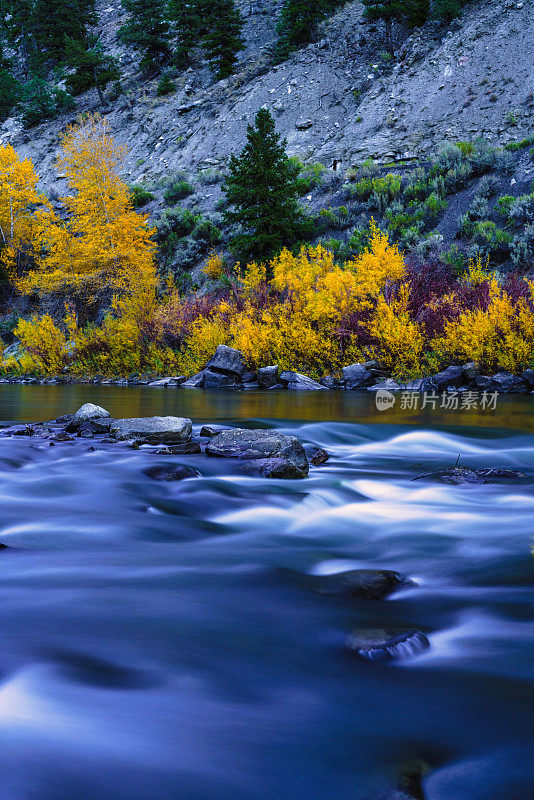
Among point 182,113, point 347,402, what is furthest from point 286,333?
point 182,113

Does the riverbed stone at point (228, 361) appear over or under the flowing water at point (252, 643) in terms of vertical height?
under

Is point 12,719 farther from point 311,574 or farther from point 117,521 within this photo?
point 117,521

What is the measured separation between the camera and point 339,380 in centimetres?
1333

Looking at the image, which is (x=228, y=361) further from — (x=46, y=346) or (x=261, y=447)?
(x=261, y=447)

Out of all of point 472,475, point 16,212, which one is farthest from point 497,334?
point 16,212

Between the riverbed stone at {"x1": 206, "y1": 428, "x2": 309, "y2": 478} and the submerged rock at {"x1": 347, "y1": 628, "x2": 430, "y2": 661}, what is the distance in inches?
103

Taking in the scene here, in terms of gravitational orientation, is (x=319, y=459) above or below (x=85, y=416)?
below

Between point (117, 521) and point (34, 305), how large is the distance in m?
29.1

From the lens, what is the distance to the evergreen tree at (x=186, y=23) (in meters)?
41.9

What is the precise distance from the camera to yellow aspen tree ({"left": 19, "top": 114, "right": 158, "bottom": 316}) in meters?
22.9

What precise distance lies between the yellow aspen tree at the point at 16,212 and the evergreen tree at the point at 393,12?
2183 cm

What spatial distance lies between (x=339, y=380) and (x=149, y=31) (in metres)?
42.5

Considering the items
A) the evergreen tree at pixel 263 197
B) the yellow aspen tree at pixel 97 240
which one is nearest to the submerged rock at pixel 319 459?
the evergreen tree at pixel 263 197

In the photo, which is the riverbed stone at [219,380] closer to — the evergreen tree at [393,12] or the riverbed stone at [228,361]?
the riverbed stone at [228,361]
